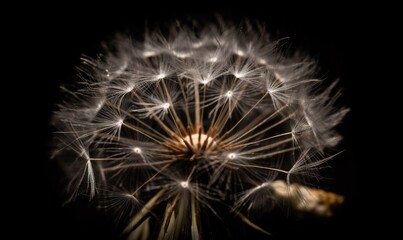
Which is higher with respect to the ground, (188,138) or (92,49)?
(92,49)

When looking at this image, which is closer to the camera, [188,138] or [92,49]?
[188,138]

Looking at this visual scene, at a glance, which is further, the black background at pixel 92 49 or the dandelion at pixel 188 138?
the black background at pixel 92 49

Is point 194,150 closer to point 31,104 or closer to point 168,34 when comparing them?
point 168,34

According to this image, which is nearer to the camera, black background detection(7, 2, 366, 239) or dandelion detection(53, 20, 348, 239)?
dandelion detection(53, 20, 348, 239)
